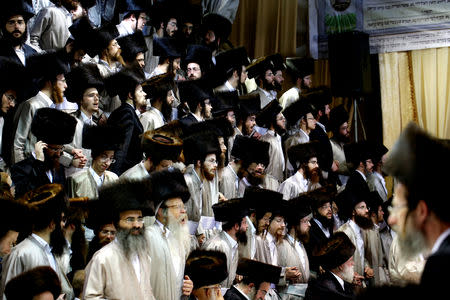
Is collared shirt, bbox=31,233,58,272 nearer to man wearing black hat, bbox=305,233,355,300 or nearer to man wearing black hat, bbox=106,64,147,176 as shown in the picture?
man wearing black hat, bbox=106,64,147,176

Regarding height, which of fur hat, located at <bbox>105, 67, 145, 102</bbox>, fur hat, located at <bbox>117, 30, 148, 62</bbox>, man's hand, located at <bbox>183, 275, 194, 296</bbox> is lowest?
man's hand, located at <bbox>183, 275, 194, 296</bbox>

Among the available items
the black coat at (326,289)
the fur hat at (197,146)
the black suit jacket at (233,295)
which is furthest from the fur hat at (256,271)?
the fur hat at (197,146)

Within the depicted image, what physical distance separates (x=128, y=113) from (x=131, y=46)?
1.47m

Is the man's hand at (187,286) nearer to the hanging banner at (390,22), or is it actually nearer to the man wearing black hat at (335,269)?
the man wearing black hat at (335,269)

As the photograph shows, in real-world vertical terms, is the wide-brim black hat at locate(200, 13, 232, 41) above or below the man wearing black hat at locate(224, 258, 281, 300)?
above

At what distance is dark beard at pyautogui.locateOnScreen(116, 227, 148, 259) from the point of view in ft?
16.1

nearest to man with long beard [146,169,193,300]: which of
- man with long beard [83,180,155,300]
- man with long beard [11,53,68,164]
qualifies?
man with long beard [83,180,155,300]

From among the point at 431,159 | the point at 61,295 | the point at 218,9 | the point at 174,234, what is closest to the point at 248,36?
the point at 218,9

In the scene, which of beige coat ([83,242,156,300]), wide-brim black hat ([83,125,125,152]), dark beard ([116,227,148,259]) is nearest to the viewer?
beige coat ([83,242,156,300])

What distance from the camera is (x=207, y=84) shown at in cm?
877

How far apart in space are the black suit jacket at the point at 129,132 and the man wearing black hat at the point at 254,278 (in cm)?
161

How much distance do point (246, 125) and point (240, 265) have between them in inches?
129

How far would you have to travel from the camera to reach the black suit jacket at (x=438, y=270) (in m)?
1.85

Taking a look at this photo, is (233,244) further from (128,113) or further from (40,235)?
(40,235)
